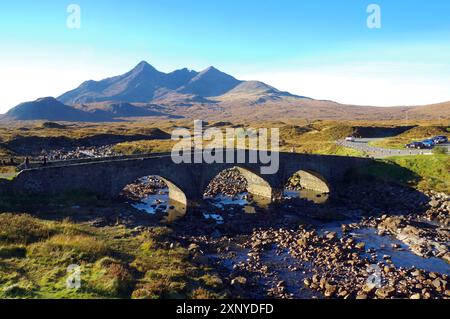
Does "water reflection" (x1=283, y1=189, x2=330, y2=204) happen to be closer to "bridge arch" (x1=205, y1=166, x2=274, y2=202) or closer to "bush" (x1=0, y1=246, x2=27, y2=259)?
"bridge arch" (x1=205, y1=166, x2=274, y2=202)

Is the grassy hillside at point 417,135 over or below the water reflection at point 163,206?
over

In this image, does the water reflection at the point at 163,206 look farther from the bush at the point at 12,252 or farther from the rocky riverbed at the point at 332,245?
the bush at the point at 12,252

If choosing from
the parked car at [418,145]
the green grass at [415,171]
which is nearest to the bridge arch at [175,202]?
the green grass at [415,171]

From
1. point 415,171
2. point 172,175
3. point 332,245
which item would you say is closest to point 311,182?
point 415,171

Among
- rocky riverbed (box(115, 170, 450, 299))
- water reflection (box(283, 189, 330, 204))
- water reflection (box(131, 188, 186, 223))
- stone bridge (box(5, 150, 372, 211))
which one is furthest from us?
water reflection (box(283, 189, 330, 204))

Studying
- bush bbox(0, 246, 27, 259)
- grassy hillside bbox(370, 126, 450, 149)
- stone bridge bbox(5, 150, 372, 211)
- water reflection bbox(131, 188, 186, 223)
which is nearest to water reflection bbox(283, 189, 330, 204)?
stone bridge bbox(5, 150, 372, 211)

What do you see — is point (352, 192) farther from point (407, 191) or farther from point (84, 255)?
point (84, 255)
